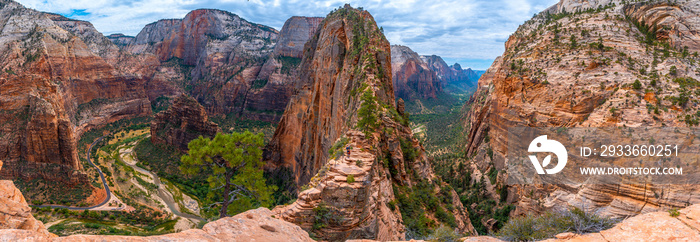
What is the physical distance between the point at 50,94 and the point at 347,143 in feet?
187

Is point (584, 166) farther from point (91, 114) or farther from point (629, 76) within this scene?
point (91, 114)

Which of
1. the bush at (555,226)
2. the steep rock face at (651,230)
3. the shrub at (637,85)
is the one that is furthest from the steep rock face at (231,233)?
the shrub at (637,85)

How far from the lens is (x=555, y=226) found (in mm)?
11422

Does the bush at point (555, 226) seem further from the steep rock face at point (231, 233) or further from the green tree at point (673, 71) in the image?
the green tree at point (673, 71)

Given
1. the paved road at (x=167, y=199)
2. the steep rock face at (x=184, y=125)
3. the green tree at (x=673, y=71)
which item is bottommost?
the paved road at (x=167, y=199)

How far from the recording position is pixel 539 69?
35.5 metres

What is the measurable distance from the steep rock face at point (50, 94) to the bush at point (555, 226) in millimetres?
55848

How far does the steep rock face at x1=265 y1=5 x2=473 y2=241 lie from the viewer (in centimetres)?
1393

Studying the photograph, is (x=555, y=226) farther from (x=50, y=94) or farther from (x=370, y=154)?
(x=50, y=94)

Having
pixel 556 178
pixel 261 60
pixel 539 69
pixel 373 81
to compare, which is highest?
pixel 261 60

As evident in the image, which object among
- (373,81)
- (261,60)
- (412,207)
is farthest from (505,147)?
(261,60)

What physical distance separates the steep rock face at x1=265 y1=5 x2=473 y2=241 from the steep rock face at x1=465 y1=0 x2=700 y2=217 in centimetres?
1133

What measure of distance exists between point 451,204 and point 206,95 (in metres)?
120

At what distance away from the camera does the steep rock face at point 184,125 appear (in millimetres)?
Result: 64188
